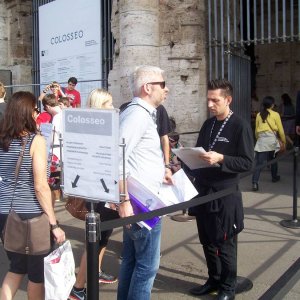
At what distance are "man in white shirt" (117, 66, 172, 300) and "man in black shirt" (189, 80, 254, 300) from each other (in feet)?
2.10

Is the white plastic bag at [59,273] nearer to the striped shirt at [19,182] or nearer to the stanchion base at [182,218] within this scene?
the striped shirt at [19,182]

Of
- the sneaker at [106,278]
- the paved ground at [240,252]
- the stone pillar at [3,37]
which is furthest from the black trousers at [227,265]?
the stone pillar at [3,37]

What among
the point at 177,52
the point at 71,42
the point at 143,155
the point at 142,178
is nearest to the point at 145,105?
the point at 143,155

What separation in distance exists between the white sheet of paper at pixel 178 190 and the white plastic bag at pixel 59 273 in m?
0.74

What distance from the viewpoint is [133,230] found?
2.82 metres

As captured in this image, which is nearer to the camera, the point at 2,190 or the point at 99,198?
the point at 99,198

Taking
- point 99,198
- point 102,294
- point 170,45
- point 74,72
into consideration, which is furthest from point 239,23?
point 99,198

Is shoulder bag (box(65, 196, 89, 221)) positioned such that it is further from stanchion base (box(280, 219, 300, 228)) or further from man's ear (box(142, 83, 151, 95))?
stanchion base (box(280, 219, 300, 228))

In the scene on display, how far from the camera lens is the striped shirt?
3.03 m

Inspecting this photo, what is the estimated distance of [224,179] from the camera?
3.50 metres

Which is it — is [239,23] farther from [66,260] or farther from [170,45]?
[66,260]

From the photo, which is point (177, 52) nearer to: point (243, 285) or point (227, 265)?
point (243, 285)

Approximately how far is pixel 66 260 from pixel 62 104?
4172mm

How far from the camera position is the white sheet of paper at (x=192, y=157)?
10.8ft
